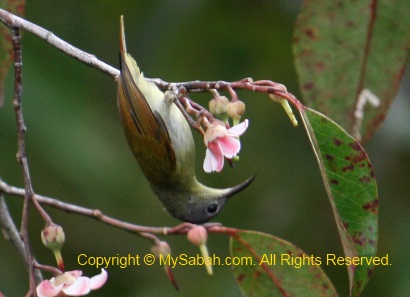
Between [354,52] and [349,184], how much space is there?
2.19ft

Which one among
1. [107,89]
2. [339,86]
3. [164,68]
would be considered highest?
[339,86]

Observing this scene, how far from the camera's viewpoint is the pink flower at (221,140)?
1829 millimetres

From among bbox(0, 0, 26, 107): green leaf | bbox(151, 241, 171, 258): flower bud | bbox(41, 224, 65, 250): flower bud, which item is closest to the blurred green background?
bbox(0, 0, 26, 107): green leaf

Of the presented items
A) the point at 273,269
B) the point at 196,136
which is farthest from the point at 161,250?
the point at 196,136

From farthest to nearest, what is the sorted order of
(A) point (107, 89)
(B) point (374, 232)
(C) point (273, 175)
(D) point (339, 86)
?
(A) point (107, 89) < (C) point (273, 175) < (D) point (339, 86) < (B) point (374, 232)

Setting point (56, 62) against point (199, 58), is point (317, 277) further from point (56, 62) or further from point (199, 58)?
point (199, 58)

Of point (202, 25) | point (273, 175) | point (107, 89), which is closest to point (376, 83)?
point (202, 25)

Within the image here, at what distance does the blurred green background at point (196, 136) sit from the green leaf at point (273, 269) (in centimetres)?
84

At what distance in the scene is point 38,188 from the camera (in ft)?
14.0

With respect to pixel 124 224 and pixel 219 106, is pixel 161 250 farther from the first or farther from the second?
pixel 219 106

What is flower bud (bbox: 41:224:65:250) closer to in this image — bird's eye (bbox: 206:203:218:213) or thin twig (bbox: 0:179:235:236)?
thin twig (bbox: 0:179:235:236)

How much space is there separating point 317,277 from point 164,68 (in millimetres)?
→ 1615

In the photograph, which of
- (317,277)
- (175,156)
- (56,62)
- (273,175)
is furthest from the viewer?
(273,175)

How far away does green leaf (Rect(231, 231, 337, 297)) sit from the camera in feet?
7.39
